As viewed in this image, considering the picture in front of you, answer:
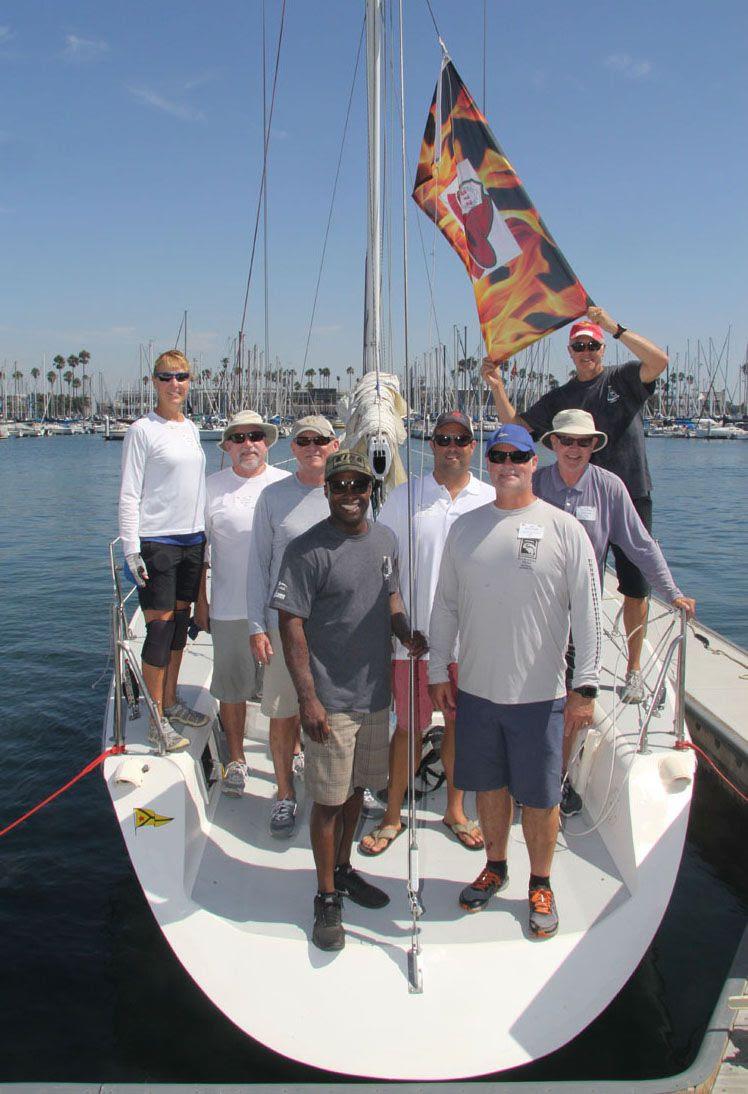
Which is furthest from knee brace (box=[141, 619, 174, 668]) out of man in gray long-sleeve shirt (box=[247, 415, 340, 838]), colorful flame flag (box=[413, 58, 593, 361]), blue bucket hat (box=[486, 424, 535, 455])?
colorful flame flag (box=[413, 58, 593, 361])

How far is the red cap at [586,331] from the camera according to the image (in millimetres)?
4691

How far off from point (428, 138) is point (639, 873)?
5.15m

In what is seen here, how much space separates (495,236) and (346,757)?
3621 mm

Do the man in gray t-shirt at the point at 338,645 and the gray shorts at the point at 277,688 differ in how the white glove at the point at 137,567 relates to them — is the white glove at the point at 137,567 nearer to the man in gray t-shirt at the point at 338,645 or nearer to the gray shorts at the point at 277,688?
the gray shorts at the point at 277,688

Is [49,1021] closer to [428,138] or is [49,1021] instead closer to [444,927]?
[444,927]

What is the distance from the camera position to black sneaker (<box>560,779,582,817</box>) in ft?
14.3

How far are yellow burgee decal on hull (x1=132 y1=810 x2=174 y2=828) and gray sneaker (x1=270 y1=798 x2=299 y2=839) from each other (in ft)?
2.51

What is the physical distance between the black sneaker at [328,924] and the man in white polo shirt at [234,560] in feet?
4.57

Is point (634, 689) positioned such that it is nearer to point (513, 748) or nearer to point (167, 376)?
point (513, 748)

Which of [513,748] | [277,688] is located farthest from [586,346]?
[277,688]

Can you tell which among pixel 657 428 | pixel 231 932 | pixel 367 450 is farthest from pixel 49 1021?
pixel 657 428

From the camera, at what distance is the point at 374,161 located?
595cm

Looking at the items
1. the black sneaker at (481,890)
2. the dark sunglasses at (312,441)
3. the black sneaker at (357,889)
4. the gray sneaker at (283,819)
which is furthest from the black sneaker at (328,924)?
the dark sunglasses at (312,441)

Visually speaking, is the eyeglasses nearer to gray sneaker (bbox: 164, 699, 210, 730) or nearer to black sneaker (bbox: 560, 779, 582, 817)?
black sneaker (bbox: 560, 779, 582, 817)
